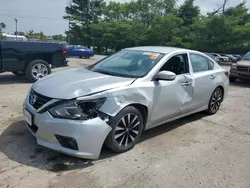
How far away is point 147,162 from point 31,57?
5.95 metres

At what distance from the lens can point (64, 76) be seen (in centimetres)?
371

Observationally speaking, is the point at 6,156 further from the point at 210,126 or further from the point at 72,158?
the point at 210,126

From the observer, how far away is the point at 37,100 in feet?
10.5

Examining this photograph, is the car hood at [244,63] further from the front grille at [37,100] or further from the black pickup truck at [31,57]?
the front grille at [37,100]

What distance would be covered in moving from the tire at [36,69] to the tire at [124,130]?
17.7 feet

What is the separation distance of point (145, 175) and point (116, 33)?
42.0 m

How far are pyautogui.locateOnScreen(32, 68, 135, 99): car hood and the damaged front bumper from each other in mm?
311

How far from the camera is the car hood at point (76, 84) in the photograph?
309cm

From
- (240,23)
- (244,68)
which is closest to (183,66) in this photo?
(244,68)

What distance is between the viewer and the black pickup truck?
7297mm

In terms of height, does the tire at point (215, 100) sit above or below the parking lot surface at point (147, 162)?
above

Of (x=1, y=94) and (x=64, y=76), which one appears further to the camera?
(x=1, y=94)

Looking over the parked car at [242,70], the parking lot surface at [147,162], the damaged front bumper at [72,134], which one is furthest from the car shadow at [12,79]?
the parked car at [242,70]

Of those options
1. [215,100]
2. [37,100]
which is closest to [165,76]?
[37,100]
